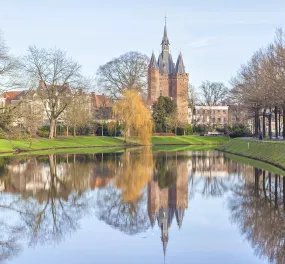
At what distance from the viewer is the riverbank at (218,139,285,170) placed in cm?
3163

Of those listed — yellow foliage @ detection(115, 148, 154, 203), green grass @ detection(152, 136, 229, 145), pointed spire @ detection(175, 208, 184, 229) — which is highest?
green grass @ detection(152, 136, 229, 145)

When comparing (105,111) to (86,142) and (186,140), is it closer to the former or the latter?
(186,140)

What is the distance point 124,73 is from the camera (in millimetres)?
66750

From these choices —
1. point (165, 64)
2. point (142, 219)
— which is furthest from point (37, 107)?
point (165, 64)

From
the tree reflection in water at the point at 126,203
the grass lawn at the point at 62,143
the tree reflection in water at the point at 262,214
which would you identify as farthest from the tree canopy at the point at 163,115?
the tree reflection in water at the point at 262,214

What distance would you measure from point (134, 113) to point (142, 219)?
146 feet

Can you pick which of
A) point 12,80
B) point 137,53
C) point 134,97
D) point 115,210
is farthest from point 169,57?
point 115,210

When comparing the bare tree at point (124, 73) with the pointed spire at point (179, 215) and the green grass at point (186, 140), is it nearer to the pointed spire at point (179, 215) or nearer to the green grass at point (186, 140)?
the green grass at point (186, 140)

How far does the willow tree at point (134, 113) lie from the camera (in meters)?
58.4

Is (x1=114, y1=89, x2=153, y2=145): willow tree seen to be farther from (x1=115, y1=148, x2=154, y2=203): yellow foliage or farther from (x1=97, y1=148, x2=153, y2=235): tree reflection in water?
(x1=97, y1=148, x2=153, y2=235): tree reflection in water

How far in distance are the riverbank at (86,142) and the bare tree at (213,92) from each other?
3261 centimetres

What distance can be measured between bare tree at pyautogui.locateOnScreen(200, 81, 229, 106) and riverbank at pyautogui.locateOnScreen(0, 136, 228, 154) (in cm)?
3261

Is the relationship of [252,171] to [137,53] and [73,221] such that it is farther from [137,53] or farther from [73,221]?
[137,53]

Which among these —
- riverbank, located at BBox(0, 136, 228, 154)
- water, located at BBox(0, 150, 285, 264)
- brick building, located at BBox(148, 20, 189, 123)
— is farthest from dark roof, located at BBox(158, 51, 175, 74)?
water, located at BBox(0, 150, 285, 264)
